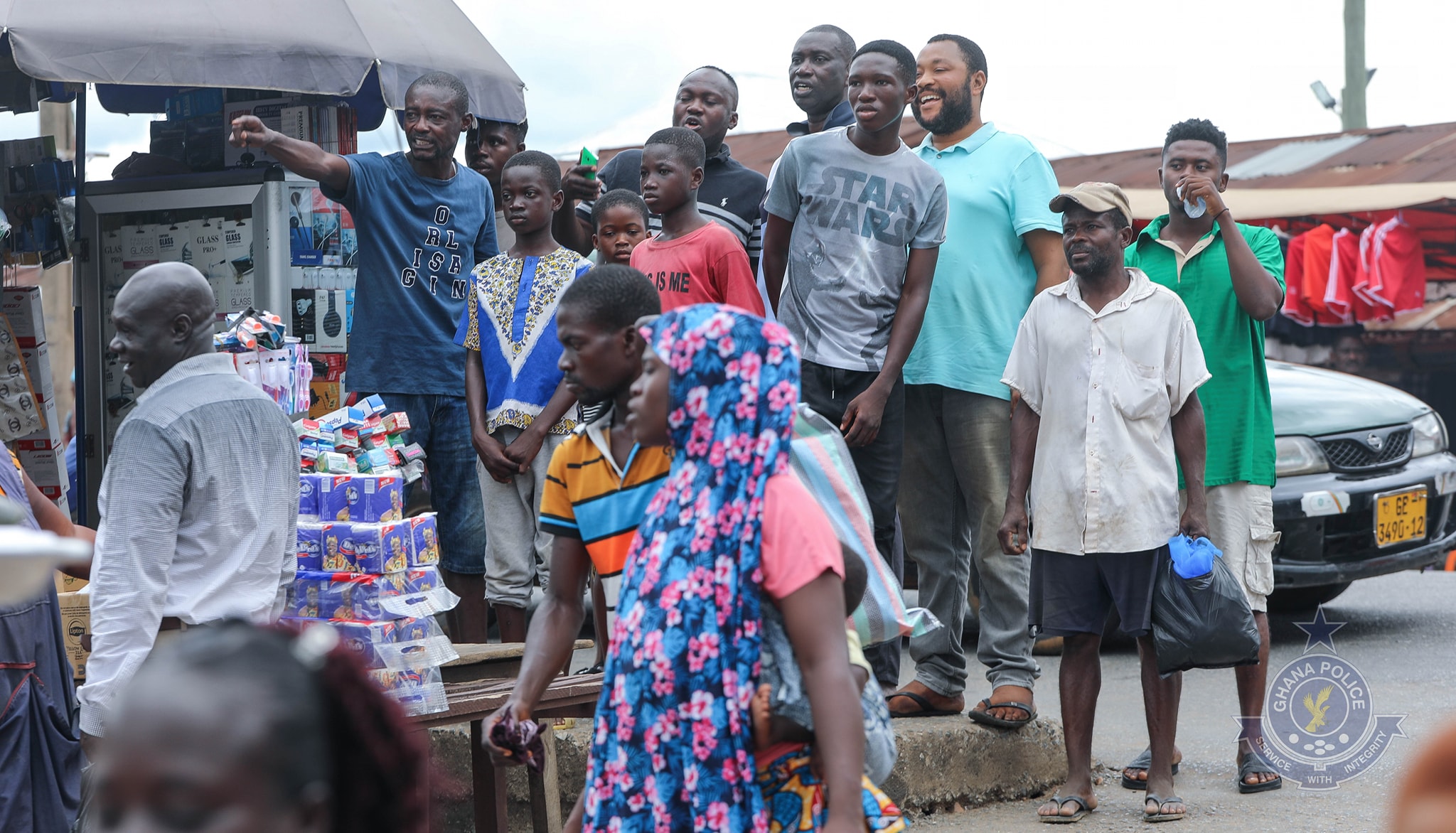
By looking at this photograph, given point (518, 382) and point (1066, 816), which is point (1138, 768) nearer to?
point (1066, 816)

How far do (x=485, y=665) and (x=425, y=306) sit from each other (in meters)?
1.52

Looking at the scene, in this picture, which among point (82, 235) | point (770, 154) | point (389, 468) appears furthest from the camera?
point (770, 154)

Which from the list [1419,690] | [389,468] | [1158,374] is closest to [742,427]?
[389,468]

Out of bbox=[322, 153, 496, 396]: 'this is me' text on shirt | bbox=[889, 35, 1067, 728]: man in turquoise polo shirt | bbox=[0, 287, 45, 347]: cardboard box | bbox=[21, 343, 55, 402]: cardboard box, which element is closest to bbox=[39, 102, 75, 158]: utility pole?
bbox=[0, 287, 45, 347]: cardboard box

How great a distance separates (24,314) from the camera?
7.00 meters

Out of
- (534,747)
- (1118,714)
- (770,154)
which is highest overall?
(770,154)

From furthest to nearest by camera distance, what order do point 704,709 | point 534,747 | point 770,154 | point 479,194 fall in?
point 770,154 → point 479,194 → point 534,747 → point 704,709

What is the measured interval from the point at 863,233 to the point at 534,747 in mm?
2553

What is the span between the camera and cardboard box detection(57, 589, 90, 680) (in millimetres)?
4691

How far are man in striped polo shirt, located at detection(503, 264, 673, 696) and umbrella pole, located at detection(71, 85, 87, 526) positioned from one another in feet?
16.6

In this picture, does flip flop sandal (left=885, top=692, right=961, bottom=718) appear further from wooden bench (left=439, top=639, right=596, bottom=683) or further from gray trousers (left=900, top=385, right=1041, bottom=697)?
wooden bench (left=439, top=639, right=596, bottom=683)

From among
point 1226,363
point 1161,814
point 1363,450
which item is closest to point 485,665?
point 1161,814

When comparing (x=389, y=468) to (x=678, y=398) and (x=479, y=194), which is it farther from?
(x=678, y=398)

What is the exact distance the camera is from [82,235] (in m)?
7.47
